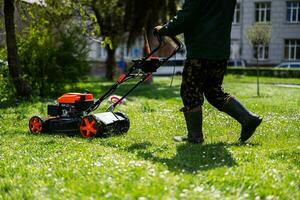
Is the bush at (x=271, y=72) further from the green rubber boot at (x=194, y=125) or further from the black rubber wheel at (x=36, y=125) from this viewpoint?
the green rubber boot at (x=194, y=125)

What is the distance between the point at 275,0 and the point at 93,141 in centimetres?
4983

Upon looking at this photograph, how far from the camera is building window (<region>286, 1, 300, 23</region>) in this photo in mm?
54469

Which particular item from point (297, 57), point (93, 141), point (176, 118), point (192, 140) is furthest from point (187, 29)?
point (297, 57)

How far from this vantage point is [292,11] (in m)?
54.5

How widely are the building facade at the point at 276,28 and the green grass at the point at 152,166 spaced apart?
4685 centimetres

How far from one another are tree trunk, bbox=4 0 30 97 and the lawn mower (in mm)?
6433

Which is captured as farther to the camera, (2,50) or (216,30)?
(2,50)

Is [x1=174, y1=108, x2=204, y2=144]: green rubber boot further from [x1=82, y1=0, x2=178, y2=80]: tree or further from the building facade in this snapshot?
the building facade

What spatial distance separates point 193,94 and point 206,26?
37.1 inches

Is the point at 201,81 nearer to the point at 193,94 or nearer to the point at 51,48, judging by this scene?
the point at 193,94

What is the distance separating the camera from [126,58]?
2299 inches

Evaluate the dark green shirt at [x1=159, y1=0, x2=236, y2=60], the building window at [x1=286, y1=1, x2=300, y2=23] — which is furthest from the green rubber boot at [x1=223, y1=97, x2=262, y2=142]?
the building window at [x1=286, y1=1, x2=300, y2=23]

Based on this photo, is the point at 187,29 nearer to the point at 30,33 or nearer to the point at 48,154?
the point at 48,154

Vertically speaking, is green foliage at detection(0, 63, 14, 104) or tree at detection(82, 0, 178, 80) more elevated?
tree at detection(82, 0, 178, 80)
